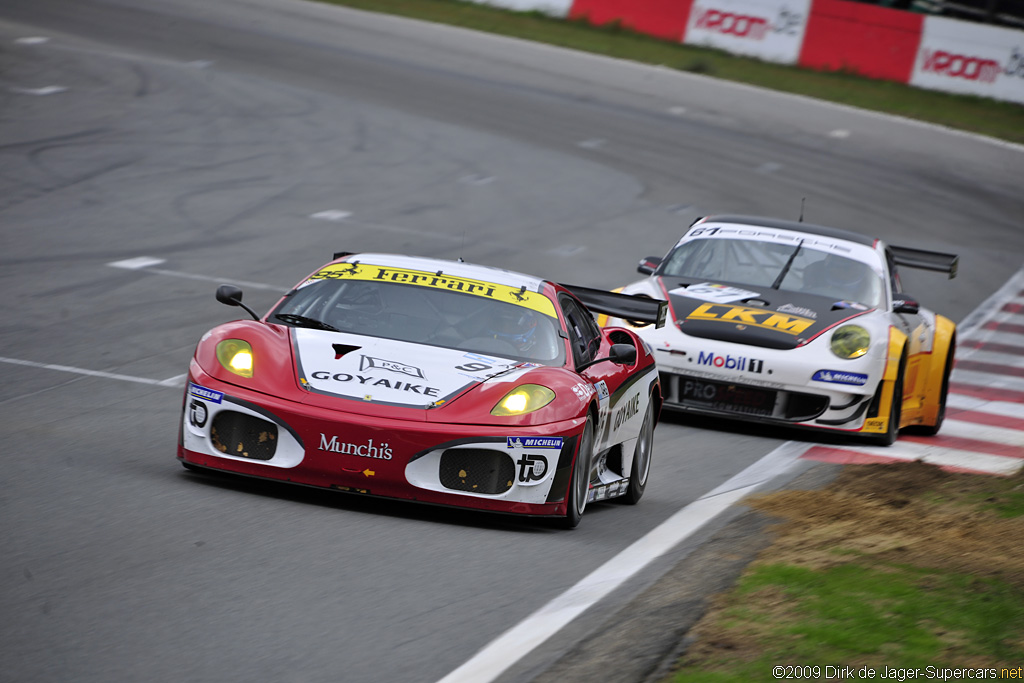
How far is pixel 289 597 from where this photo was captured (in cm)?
524

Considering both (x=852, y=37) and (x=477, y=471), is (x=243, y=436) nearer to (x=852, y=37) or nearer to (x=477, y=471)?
(x=477, y=471)

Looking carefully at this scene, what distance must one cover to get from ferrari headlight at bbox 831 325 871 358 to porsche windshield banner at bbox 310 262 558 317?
11.3ft

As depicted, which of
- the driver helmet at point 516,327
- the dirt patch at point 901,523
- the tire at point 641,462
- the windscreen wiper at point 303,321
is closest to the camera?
the dirt patch at point 901,523

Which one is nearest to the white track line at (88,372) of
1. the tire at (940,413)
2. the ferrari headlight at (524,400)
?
the ferrari headlight at (524,400)

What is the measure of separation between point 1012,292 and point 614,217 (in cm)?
520

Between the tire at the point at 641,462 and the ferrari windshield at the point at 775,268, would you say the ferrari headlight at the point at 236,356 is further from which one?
the ferrari windshield at the point at 775,268

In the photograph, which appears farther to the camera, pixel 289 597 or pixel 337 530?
pixel 337 530

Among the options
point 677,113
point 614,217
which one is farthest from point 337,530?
point 677,113

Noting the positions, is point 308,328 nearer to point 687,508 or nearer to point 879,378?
point 687,508

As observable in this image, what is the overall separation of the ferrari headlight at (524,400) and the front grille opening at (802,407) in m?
4.11

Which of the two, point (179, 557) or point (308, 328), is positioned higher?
point (308, 328)

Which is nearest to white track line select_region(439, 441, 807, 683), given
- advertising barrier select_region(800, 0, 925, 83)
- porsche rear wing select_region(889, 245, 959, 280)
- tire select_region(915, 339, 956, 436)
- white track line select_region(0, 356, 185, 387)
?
tire select_region(915, 339, 956, 436)

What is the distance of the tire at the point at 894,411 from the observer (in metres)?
10.7

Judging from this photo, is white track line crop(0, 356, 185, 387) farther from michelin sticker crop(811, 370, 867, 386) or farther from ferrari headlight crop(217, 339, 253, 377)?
michelin sticker crop(811, 370, 867, 386)
